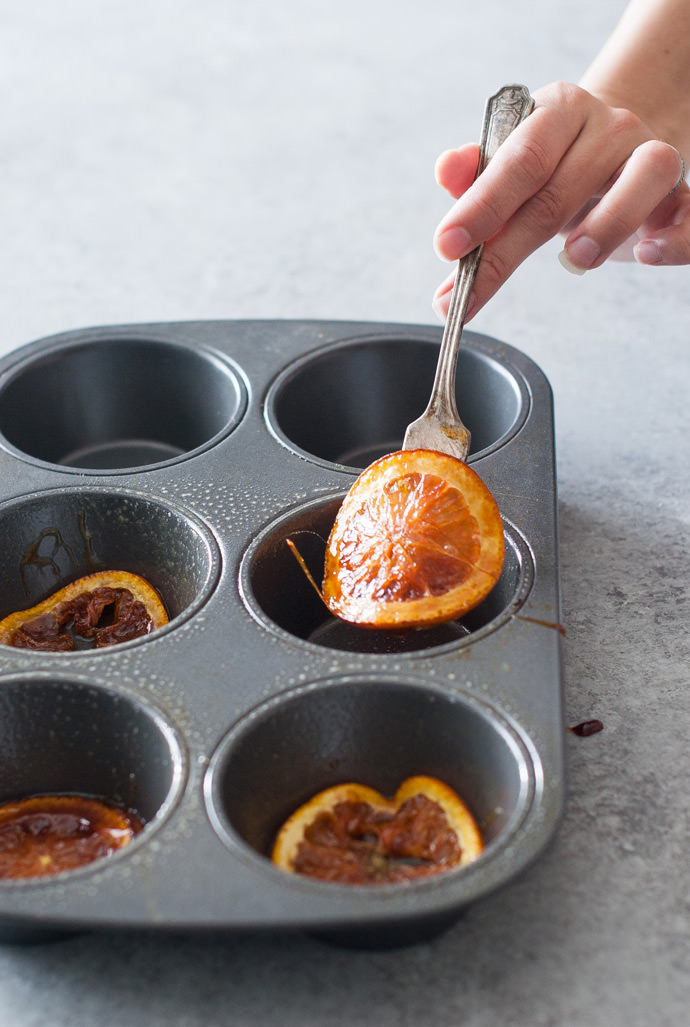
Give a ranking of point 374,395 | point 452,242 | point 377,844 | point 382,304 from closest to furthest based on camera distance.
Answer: point 377,844
point 452,242
point 374,395
point 382,304

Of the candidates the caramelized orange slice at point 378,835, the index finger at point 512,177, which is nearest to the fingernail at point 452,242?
the index finger at point 512,177

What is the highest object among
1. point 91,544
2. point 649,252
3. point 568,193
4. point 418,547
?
point 568,193

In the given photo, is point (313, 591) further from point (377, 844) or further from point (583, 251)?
point (583, 251)

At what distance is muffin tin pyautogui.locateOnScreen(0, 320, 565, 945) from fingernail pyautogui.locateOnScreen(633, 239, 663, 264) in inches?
11.4

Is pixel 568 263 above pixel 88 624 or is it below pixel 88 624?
above

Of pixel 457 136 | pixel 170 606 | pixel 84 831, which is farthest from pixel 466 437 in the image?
pixel 457 136

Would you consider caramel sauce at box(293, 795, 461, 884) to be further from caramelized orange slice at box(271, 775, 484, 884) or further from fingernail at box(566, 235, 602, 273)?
fingernail at box(566, 235, 602, 273)

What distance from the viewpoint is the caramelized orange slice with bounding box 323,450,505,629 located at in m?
1.58

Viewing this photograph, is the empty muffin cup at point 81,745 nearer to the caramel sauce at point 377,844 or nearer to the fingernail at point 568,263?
the caramel sauce at point 377,844

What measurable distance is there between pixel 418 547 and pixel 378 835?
16.6 inches

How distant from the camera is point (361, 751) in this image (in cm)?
146

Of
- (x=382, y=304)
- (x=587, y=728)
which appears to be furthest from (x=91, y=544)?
(x=382, y=304)

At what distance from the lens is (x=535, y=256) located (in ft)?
9.75

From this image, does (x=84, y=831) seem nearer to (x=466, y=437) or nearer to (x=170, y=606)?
(x=170, y=606)
